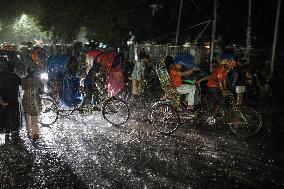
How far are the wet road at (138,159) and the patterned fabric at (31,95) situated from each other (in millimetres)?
790

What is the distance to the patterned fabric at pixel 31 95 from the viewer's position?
9.02 m

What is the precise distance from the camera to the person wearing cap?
9.62 m

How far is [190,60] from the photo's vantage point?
10.0 m

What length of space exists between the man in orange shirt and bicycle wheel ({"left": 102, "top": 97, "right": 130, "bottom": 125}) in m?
1.79

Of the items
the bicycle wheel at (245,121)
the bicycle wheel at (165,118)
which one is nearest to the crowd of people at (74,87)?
the bicycle wheel at (165,118)

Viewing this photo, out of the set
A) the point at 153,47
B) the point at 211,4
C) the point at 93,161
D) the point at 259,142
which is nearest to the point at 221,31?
the point at 211,4

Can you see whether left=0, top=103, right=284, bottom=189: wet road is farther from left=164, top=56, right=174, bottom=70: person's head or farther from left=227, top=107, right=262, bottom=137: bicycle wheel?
left=164, top=56, right=174, bottom=70: person's head

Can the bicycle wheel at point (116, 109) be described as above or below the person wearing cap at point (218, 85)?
below

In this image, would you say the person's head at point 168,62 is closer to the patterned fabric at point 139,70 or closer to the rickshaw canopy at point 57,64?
the rickshaw canopy at point 57,64

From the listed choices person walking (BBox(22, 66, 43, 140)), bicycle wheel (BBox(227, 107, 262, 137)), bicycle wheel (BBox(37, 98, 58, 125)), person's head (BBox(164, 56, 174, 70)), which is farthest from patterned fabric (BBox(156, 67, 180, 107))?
bicycle wheel (BBox(37, 98, 58, 125))

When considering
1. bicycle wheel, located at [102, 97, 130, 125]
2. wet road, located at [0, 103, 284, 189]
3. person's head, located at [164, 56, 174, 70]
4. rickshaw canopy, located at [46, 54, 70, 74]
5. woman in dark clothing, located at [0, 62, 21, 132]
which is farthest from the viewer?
rickshaw canopy, located at [46, 54, 70, 74]

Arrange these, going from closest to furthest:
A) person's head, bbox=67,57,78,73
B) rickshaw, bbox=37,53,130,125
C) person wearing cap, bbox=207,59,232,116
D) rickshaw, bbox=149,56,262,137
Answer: rickshaw, bbox=149,56,262,137, person wearing cap, bbox=207,59,232,116, person's head, bbox=67,57,78,73, rickshaw, bbox=37,53,130,125

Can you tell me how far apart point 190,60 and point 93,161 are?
12.8 ft

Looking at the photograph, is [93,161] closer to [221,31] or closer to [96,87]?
[96,87]
